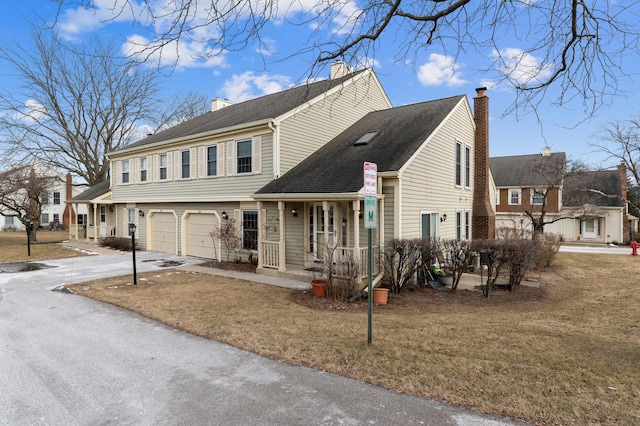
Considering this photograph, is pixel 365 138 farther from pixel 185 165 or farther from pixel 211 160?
pixel 185 165

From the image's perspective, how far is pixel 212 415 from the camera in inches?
140

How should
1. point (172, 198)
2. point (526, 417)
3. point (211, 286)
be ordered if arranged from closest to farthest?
point (526, 417), point (211, 286), point (172, 198)

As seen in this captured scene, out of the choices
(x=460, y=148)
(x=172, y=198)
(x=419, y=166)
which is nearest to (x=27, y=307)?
(x=172, y=198)

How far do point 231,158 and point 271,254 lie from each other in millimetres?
4427

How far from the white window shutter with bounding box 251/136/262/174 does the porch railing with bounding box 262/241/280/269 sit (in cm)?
278

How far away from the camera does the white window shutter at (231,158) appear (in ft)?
46.0

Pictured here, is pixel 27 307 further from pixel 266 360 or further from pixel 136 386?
pixel 266 360

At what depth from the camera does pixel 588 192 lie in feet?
97.3

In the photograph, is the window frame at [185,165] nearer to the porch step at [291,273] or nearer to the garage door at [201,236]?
the garage door at [201,236]

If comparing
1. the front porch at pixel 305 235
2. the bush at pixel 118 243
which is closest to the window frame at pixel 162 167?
the bush at pixel 118 243

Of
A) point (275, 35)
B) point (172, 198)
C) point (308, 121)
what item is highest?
point (308, 121)

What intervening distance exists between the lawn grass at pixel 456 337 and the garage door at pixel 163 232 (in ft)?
21.4

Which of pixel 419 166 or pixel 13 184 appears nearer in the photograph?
pixel 419 166

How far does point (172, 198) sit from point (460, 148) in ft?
42.0
